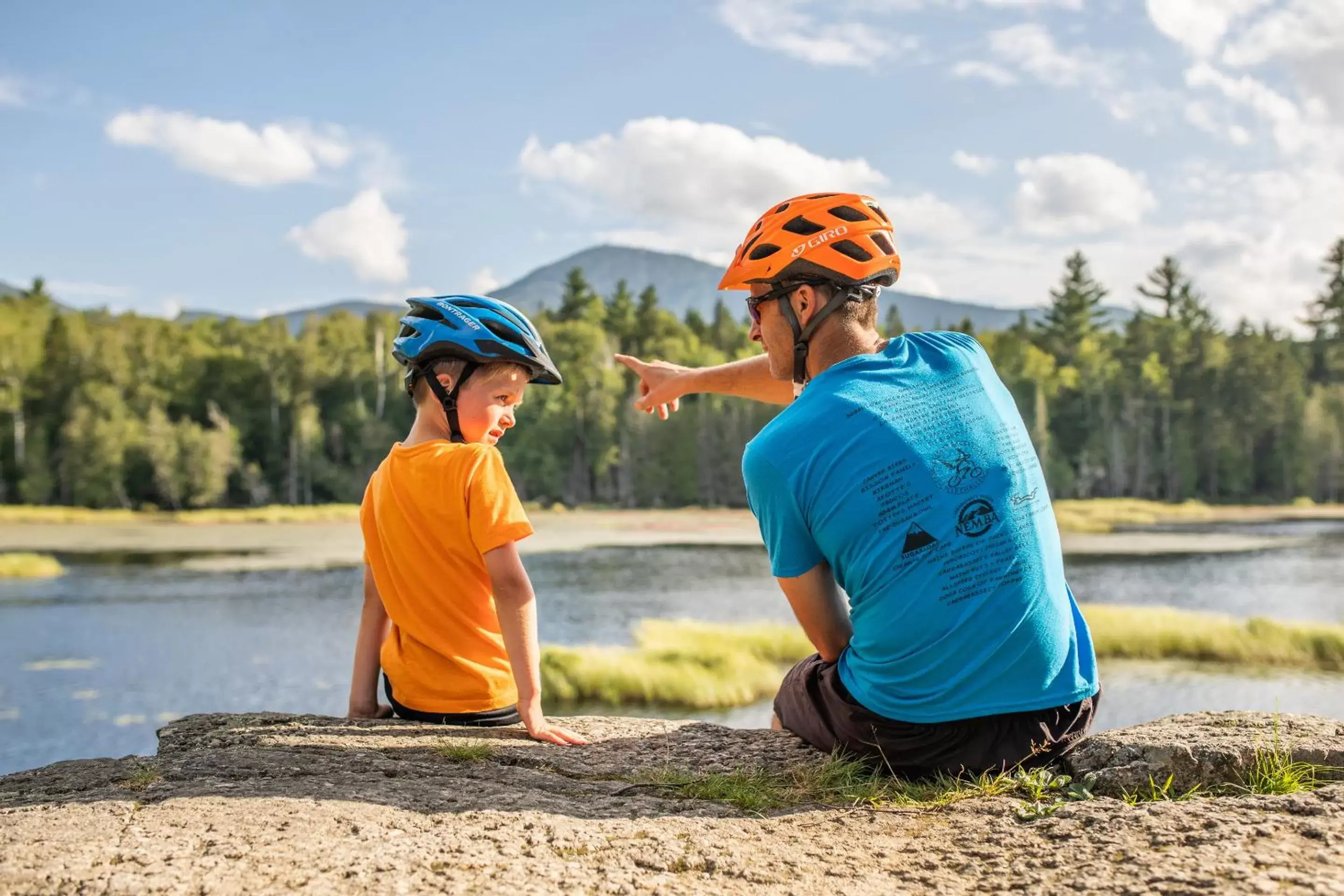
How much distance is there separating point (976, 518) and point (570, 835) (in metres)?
1.24

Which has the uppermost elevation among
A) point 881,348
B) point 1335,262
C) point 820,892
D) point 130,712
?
point 1335,262

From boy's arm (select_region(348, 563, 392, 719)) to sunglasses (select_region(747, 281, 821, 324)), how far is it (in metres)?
1.63

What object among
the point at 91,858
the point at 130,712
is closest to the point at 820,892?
the point at 91,858

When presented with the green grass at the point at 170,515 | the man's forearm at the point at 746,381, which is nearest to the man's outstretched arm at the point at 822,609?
the man's forearm at the point at 746,381

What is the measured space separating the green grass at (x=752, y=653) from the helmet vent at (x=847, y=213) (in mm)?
13222

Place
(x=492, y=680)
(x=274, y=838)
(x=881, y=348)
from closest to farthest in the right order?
(x=274, y=838) < (x=881, y=348) < (x=492, y=680)

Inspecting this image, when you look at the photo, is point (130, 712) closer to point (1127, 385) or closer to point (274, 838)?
point (274, 838)

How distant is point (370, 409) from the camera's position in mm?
63438

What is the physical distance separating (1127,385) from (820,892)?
75.2 meters

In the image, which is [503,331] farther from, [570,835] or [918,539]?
[570,835]

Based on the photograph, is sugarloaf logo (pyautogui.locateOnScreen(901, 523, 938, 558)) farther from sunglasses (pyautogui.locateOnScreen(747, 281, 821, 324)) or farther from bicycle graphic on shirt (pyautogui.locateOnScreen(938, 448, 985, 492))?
sunglasses (pyautogui.locateOnScreen(747, 281, 821, 324))

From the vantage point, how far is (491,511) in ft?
11.4

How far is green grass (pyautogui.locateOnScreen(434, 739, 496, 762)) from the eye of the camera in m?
3.28

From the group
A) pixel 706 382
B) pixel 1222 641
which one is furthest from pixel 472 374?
pixel 1222 641
